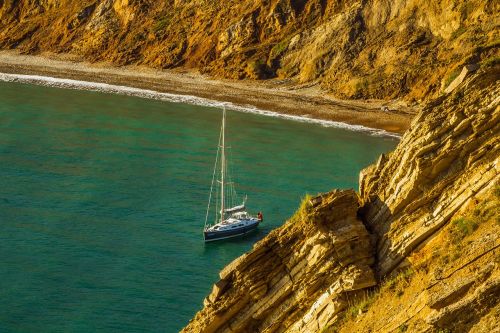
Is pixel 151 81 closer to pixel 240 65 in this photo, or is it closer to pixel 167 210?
pixel 240 65

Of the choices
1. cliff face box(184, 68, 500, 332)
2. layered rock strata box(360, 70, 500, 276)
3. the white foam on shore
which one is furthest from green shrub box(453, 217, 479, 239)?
the white foam on shore

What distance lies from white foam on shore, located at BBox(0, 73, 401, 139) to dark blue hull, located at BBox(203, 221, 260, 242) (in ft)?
134

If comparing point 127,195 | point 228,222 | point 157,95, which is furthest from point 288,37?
point 228,222

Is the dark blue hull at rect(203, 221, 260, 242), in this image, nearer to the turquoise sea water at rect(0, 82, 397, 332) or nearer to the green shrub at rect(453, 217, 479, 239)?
the turquoise sea water at rect(0, 82, 397, 332)

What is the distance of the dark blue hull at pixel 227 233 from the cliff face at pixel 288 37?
152 ft

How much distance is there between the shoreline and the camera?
324ft

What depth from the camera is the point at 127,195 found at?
59.5 metres

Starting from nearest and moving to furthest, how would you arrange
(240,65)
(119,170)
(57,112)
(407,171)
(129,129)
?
(407,171)
(119,170)
(129,129)
(57,112)
(240,65)

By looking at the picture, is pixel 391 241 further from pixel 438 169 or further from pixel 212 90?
pixel 212 90

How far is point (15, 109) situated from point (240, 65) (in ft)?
137

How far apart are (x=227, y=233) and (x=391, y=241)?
3795cm

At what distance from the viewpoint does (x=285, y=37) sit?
406 ft

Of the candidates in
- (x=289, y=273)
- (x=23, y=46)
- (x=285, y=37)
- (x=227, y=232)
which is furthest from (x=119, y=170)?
(x=23, y=46)

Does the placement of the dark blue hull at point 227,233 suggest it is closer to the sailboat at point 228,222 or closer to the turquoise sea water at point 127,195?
the sailboat at point 228,222
